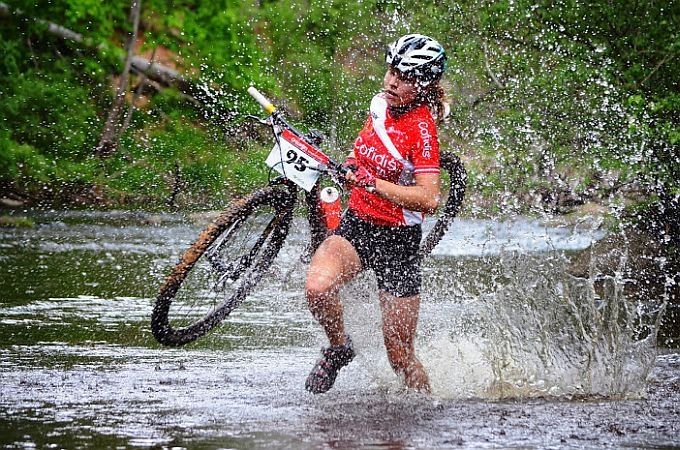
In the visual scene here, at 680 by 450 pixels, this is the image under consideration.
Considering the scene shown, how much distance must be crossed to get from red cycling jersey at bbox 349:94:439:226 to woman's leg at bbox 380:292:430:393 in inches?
17.1

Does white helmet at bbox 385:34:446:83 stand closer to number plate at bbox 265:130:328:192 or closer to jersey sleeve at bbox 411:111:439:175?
jersey sleeve at bbox 411:111:439:175

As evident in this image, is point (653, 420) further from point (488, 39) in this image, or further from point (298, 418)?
point (488, 39)

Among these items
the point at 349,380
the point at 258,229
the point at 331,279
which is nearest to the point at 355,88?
the point at 258,229

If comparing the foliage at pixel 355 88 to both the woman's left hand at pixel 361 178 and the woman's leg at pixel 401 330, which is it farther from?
the woman's left hand at pixel 361 178

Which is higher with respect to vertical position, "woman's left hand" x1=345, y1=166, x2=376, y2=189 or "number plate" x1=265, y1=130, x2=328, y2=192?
"number plate" x1=265, y1=130, x2=328, y2=192

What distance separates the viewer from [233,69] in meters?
32.4

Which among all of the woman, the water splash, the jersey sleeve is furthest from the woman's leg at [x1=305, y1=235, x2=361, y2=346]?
the water splash

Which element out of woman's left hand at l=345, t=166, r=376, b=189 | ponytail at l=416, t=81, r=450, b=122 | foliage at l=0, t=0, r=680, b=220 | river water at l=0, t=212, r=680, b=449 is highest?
foliage at l=0, t=0, r=680, b=220

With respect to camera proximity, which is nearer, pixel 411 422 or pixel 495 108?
pixel 411 422

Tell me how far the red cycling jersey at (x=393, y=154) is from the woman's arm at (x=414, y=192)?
6 cm

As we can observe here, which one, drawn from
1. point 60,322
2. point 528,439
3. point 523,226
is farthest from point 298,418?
point 523,226

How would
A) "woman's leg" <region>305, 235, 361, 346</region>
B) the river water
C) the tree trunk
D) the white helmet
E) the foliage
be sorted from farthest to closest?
the tree trunk
the foliage
the white helmet
"woman's leg" <region>305, 235, 361, 346</region>
the river water

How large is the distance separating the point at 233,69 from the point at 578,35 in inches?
743

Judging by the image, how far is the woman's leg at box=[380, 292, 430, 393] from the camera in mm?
7367
